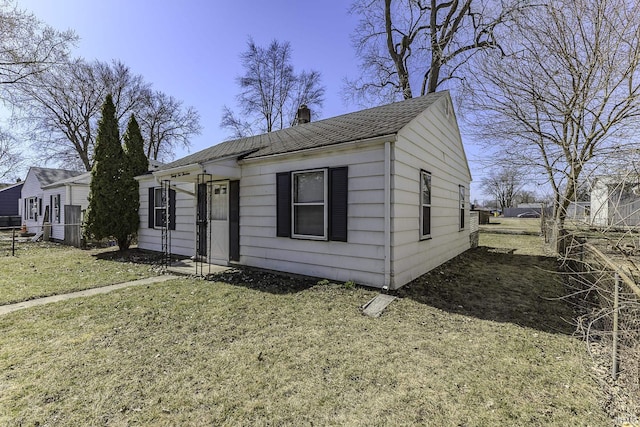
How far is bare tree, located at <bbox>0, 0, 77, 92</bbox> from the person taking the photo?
38.1ft

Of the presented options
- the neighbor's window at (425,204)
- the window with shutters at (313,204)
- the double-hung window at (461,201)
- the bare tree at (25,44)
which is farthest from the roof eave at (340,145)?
the bare tree at (25,44)

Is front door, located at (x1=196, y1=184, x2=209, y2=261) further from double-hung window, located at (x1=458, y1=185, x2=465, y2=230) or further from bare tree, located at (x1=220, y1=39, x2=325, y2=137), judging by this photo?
bare tree, located at (x1=220, y1=39, x2=325, y2=137)

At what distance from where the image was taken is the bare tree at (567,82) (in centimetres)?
654

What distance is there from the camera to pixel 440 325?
3967mm

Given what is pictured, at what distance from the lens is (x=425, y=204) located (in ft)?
22.1

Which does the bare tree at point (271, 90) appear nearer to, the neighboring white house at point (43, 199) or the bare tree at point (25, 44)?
the bare tree at point (25, 44)

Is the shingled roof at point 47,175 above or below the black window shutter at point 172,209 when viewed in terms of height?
above

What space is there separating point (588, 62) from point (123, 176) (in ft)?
46.9

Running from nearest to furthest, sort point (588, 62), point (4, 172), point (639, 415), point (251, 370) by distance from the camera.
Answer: point (639, 415) → point (251, 370) → point (588, 62) → point (4, 172)

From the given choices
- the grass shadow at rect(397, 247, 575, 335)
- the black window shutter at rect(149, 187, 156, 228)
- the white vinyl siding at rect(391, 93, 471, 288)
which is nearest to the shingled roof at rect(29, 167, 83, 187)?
the black window shutter at rect(149, 187, 156, 228)

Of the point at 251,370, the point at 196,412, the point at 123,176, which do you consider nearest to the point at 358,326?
the point at 251,370

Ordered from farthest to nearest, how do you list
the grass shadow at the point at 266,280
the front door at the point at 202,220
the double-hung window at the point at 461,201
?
the double-hung window at the point at 461,201, the front door at the point at 202,220, the grass shadow at the point at 266,280

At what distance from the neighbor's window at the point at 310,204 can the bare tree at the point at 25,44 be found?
561 inches

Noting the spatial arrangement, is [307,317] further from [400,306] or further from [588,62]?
[588,62]
